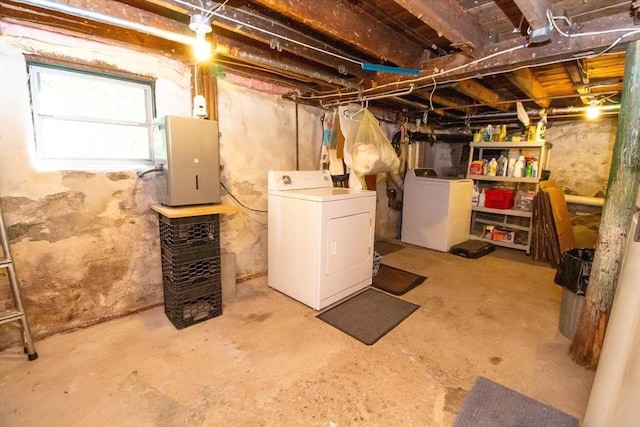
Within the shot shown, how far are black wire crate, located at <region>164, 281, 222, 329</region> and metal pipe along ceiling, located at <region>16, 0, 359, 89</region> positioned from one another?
1658 mm

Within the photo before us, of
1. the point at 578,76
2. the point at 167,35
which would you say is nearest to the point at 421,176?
the point at 578,76

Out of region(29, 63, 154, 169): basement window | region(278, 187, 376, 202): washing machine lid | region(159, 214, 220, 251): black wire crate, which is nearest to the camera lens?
region(29, 63, 154, 169): basement window

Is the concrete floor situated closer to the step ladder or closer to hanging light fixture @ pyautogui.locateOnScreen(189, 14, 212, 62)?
the step ladder

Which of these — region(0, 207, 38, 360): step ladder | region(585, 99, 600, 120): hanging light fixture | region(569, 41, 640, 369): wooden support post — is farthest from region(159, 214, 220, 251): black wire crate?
region(585, 99, 600, 120): hanging light fixture

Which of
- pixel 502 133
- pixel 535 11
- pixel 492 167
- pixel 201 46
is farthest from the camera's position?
pixel 492 167

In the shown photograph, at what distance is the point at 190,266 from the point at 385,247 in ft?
9.39

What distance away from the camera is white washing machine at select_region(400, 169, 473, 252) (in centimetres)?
399

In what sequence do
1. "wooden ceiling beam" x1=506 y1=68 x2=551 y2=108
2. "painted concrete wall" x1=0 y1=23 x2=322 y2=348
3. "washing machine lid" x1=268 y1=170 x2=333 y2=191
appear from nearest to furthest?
"painted concrete wall" x1=0 y1=23 x2=322 y2=348
"wooden ceiling beam" x1=506 y1=68 x2=551 y2=108
"washing machine lid" x1=268 y1=170 x2=333 y2=191

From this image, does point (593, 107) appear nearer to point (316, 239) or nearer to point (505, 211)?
point (505, 211)

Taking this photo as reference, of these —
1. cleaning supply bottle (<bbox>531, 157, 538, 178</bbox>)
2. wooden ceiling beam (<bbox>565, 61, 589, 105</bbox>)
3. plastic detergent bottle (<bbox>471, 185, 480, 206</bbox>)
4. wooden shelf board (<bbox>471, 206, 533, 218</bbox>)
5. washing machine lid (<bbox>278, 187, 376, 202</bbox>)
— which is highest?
wooden ceiling beam (<bbox>565, 61, 589, 105</bbox>)

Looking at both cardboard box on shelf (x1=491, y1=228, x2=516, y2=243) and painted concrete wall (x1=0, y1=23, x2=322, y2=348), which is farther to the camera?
cardboard box on shelf (x1=491, y1=228, x2=516, y2=243)

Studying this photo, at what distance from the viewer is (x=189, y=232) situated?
83.8 inches

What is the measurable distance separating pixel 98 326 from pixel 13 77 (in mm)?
1689

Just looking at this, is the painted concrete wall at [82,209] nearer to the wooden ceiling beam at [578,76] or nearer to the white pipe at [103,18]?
the white pipe at [103,18]
